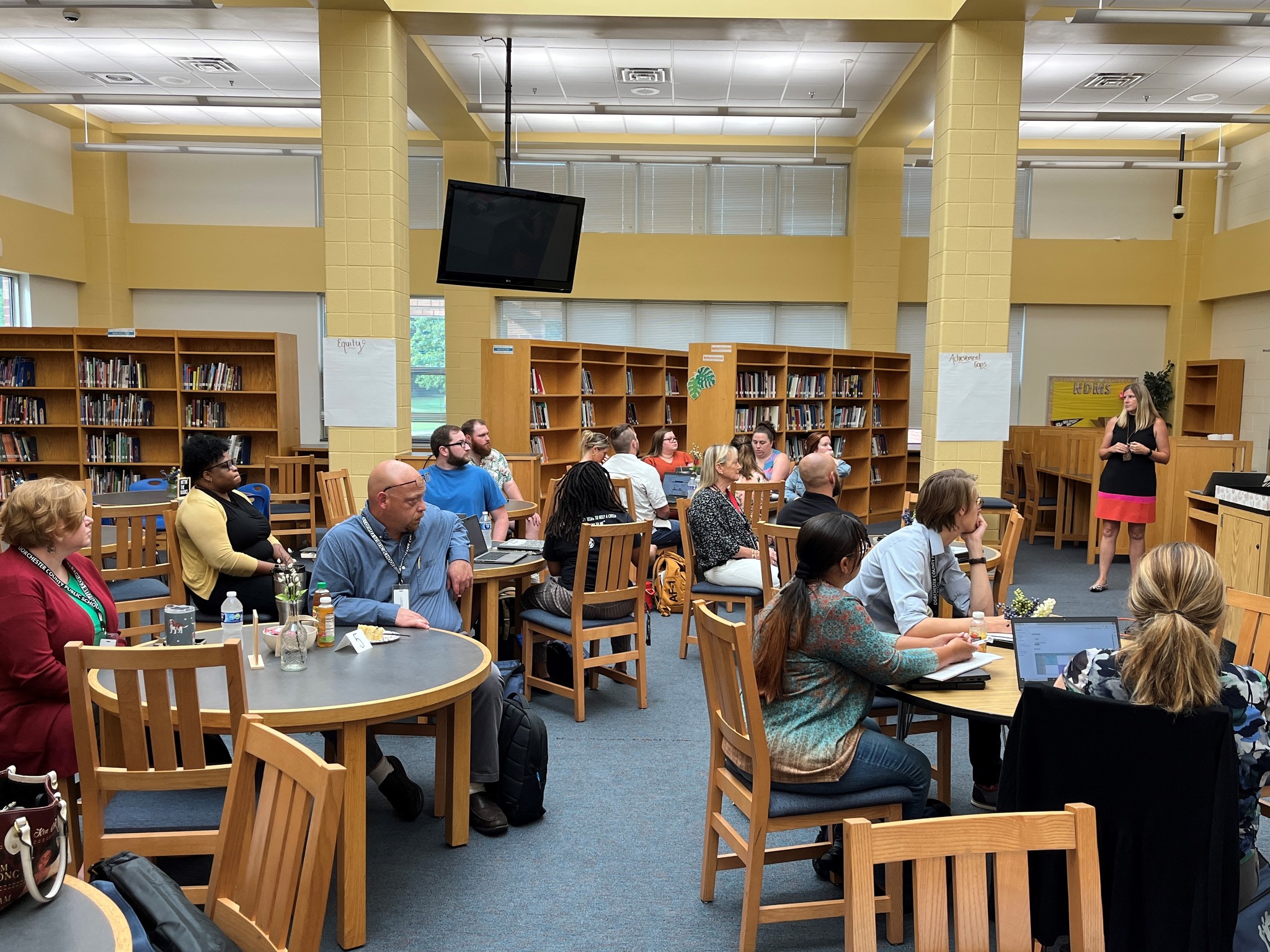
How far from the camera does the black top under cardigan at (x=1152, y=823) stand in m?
1.93

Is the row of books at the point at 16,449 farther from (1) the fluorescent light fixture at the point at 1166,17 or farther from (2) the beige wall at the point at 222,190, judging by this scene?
(1) the fluorescent light fixture at the point at 1166,17

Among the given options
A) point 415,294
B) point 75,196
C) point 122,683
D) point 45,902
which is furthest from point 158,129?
point 45,902

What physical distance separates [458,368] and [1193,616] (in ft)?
33.6

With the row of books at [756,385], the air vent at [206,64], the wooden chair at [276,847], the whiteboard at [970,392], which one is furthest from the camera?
the row of books at [756,385]

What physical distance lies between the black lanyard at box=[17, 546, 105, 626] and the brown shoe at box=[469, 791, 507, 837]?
4.37 feet

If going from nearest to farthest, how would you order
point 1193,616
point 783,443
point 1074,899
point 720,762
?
point 1074,899 < point 1193,616 < point 720,762 < point 783,443

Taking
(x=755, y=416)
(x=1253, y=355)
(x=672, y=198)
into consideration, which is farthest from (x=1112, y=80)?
(x=672, y=198)

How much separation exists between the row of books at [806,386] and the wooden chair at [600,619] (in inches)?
248

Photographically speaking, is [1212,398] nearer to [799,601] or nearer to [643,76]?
[643,76]

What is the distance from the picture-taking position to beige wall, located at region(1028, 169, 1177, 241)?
40.7ft

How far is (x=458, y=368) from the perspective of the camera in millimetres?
11727

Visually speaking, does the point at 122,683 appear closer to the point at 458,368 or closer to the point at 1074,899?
the point at 1074,899

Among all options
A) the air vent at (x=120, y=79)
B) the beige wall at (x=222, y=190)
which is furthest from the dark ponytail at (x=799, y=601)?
the beige wall at (x=222, y=190)

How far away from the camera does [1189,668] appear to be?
6.56ft
